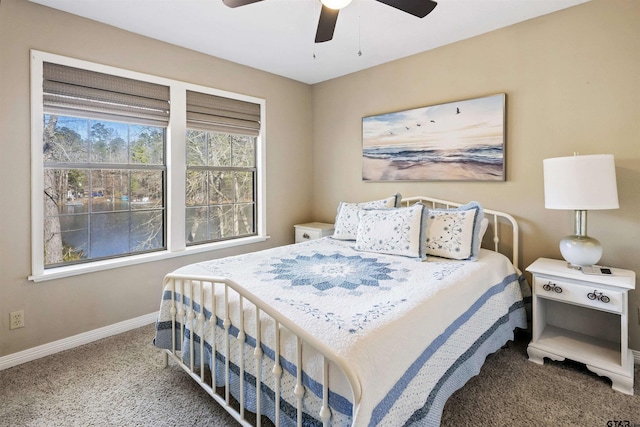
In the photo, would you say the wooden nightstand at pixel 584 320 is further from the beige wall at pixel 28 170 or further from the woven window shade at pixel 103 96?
the woven window shade at pixel 103 96

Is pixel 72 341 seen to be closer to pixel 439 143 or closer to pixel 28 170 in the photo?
pixel 28 170

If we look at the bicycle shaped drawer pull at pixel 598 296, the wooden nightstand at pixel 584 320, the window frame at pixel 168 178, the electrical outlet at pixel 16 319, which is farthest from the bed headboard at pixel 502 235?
the electrical outlet at pixel 16 319

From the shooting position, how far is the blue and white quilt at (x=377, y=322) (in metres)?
1.21

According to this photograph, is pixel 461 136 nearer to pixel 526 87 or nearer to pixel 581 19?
pixel 526 87

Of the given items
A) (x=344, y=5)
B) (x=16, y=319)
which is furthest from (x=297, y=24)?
(x=16, y=319)

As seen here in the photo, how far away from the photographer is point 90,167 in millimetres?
2668

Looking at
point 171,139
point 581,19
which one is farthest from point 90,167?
point 581,19

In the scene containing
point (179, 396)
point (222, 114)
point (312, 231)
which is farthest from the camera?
point (312, 231)

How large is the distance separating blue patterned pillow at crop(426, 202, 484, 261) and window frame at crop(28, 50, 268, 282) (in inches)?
77.4

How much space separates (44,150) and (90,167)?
30 cm

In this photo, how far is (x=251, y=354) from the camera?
1504mm

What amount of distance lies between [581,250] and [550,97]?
46.3 inches

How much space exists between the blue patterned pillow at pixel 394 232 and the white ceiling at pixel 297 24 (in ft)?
4.79

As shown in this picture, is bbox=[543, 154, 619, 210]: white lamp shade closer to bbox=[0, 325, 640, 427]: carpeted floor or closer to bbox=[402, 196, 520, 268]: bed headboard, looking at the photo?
bbox=[402, 196, 520, 268]: bed headboard
